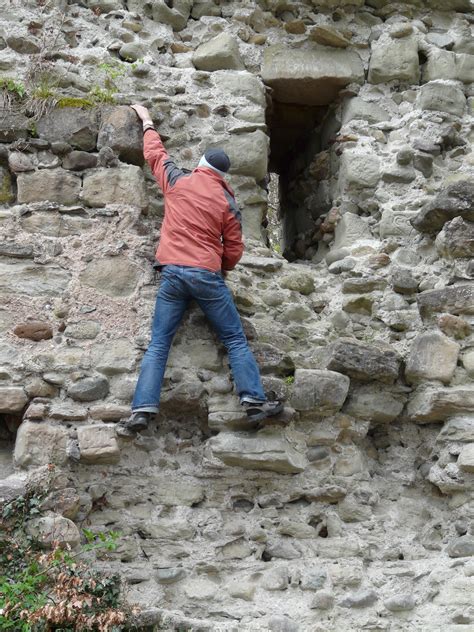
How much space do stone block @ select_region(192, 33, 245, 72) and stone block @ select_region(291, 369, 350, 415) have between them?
1988mm

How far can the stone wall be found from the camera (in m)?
3.92

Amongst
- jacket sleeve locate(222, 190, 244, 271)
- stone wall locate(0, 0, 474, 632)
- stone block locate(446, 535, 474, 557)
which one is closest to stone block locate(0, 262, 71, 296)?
stone wall locate(0, 0, 474, 632)

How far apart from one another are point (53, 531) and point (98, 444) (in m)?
0.45

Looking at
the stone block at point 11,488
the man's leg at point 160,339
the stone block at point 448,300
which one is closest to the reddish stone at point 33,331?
the man's leg at point 160,339

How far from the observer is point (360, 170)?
5051mm

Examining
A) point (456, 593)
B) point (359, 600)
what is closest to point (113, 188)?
point (359, 600)

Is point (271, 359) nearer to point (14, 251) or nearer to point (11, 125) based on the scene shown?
point (14, 251)

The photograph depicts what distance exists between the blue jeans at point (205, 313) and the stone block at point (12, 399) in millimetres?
543

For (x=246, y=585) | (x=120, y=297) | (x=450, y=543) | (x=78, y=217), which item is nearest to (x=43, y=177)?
(x=78, y=217)

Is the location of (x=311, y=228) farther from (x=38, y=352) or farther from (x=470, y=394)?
(x=38, y=352)

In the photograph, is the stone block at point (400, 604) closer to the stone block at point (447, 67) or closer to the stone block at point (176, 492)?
the stone block at point (176, 492)

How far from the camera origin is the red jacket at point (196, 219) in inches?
165

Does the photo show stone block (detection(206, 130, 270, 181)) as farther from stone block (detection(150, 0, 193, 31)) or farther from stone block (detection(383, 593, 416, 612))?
stone block (detection(383, 593, 416, 612))

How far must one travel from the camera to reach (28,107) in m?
4.57
